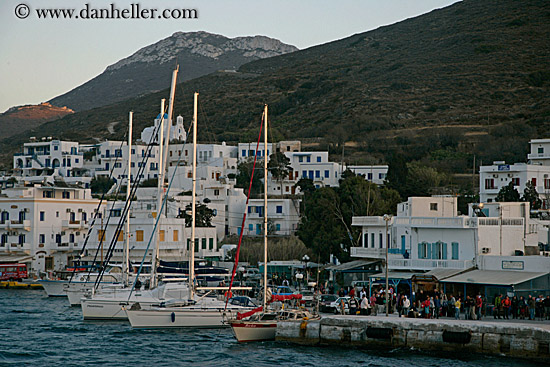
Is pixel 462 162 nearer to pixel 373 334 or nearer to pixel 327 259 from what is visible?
pixel 327 259

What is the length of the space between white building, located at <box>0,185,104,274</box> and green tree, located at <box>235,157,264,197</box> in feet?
79.6

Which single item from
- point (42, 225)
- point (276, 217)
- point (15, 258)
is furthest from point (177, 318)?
point (276, 217)

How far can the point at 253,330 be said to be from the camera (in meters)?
36.5

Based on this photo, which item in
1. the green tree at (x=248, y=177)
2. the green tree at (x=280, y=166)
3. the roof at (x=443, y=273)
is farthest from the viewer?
the green tree at (x=248, y=177)

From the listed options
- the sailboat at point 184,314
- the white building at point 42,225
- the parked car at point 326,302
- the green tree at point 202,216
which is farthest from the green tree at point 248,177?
the sailboat at point 184,314

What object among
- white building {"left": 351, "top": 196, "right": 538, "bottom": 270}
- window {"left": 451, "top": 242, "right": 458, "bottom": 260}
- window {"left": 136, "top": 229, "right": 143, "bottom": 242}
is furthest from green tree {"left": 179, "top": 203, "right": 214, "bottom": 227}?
window {"left": 451, "top": 242, "right": 458, "bottom": 260}

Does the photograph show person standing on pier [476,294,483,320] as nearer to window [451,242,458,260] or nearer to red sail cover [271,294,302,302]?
window [451,242,458,260]

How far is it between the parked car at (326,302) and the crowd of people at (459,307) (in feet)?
4.23

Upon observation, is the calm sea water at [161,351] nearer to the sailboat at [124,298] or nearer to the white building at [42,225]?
the sailboat at [124,298]

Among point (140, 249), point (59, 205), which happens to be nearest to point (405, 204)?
point (140, 249)

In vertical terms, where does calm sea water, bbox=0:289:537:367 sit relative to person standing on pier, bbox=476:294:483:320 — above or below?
below

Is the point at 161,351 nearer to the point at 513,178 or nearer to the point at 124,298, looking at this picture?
the point at 124,298

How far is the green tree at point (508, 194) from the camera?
2788 inches

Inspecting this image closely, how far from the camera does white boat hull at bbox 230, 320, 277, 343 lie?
36.2m
